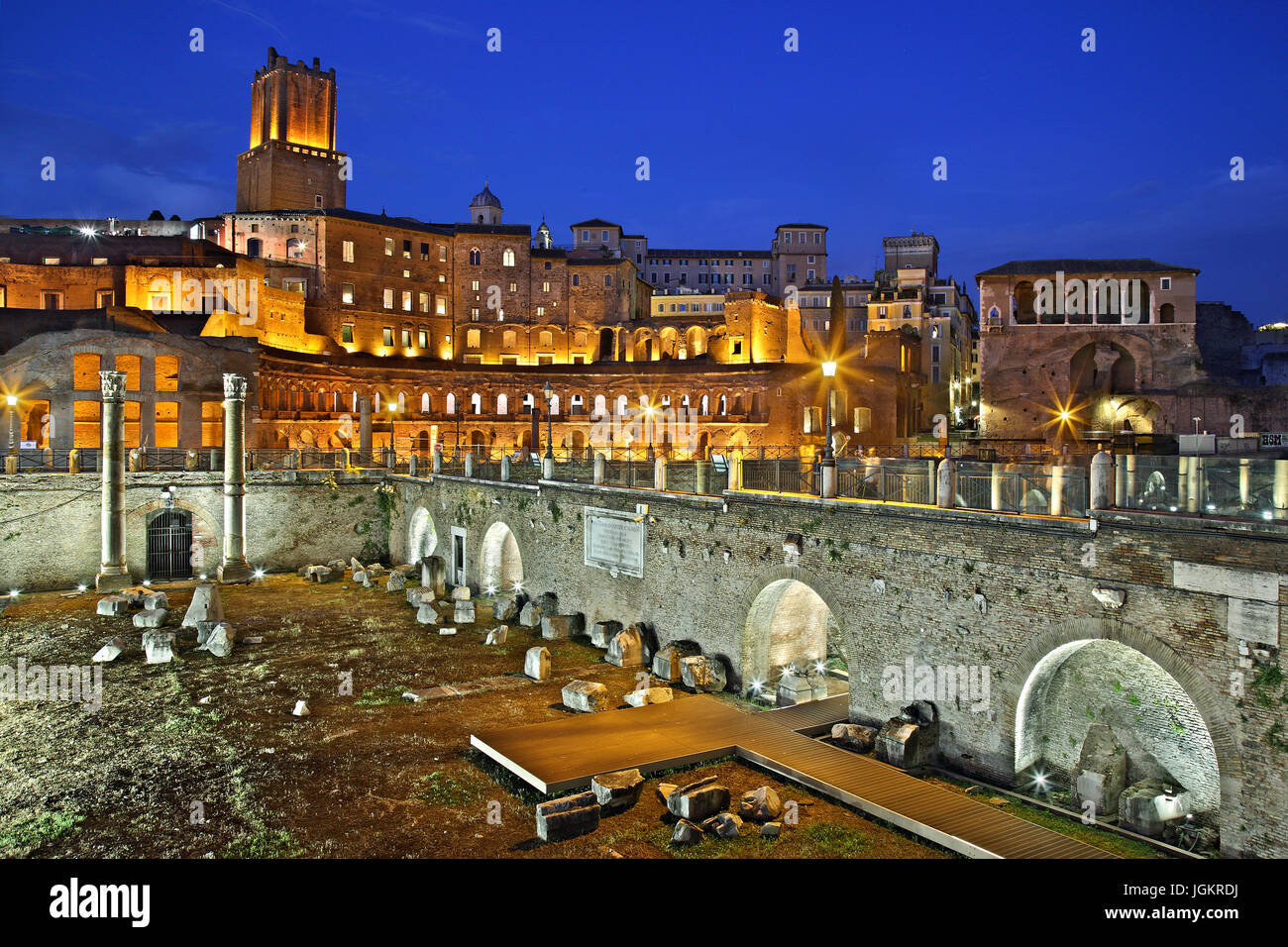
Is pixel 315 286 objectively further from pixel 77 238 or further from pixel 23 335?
pixel 23 335

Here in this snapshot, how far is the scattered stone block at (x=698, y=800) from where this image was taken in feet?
36.6

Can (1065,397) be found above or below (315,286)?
below

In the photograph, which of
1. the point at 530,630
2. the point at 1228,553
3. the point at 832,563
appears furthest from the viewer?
the point at 530,630

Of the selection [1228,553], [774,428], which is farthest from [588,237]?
[1228,553]

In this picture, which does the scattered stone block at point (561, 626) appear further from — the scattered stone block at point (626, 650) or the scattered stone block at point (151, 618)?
the scattered stone block at point (151, 618)

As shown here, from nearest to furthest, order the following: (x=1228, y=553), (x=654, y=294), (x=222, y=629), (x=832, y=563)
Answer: (x=1228, y=553) < (x=832, y=563) < (x=222, y=629) < (x=654, y=294)

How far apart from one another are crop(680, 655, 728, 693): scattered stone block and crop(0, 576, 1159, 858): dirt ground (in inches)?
59.6

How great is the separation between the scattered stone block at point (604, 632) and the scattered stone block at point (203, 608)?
34.8ft

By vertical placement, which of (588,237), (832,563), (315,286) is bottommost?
(832,563)

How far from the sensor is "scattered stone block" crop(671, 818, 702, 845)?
10.6m

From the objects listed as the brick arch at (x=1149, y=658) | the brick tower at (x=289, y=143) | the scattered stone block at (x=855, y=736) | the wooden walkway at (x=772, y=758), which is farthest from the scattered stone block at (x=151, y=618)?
the brick tower at (x=289, y=143)

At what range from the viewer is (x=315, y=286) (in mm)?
61125
